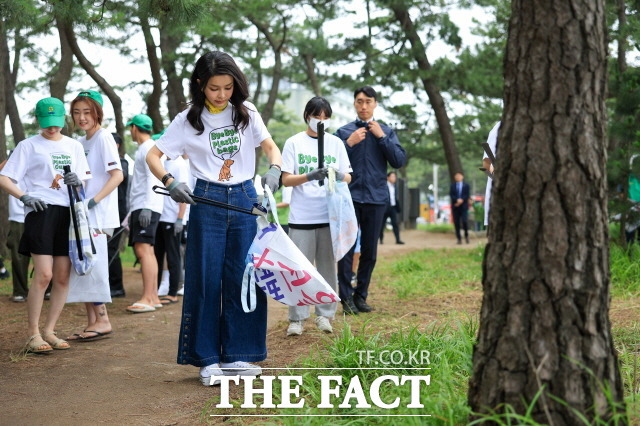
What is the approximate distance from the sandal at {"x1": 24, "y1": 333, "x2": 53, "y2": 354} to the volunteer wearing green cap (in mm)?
2014

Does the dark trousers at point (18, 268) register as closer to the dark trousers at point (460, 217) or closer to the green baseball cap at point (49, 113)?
the green baseball cap at point (49, 113)

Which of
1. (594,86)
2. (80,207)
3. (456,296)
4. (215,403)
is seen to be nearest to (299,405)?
(215,403)

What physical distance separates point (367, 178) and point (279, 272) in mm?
2574

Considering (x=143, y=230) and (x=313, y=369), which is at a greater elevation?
(x=143, y=230)

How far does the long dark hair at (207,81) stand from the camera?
14.1 ft

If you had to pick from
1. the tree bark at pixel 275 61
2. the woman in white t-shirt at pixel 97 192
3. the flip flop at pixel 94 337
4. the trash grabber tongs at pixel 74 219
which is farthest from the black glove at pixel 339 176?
the tree bark at pixel 275 61

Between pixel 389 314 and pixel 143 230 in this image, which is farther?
pixel 143 230

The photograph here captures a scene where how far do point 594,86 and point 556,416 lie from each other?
45.7 inches

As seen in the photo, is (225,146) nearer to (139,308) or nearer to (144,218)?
(144,218)

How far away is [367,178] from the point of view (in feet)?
21.7

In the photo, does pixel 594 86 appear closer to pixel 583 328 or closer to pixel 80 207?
pixel 583 328

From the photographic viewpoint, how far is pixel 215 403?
3775mm

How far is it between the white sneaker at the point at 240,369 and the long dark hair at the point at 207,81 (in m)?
1.36

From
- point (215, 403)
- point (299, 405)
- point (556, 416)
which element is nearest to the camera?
point (556, 416)
